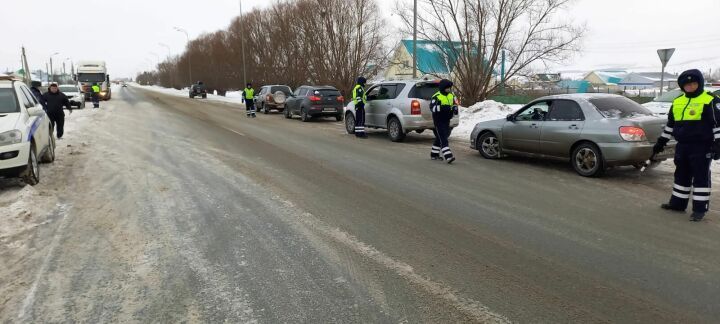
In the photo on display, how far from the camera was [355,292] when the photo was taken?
3645 millimetres

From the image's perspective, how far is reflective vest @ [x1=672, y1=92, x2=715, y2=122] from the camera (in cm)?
540

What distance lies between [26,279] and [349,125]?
466 inches

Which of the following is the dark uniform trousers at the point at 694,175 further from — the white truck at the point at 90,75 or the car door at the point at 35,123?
the white truck at the point at 90,75

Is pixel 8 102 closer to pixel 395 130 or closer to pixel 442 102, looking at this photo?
pixel 442 102

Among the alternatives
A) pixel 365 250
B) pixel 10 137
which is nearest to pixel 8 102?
pixel 10 137

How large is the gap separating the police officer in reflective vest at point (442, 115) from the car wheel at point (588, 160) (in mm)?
2349

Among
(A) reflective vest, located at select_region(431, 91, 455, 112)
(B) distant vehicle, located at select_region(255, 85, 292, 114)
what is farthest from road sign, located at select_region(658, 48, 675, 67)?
(B) distant vehicle, located at select_region(255, 85, 292, 114)

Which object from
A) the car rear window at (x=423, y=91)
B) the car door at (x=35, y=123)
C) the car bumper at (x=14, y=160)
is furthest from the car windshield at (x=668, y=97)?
the car bumper at (x=14, y=160)

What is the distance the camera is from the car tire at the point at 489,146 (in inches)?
385

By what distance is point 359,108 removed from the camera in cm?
1402

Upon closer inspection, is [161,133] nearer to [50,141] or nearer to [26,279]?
[50,141]

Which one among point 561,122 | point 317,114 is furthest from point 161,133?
point 561,122

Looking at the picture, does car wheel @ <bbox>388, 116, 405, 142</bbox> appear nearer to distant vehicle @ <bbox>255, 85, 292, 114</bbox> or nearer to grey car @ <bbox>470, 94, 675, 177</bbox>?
grey car @ <bbox>470, 94, 675, 177</bbox>

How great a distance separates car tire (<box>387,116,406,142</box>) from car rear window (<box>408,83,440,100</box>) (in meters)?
0.82
